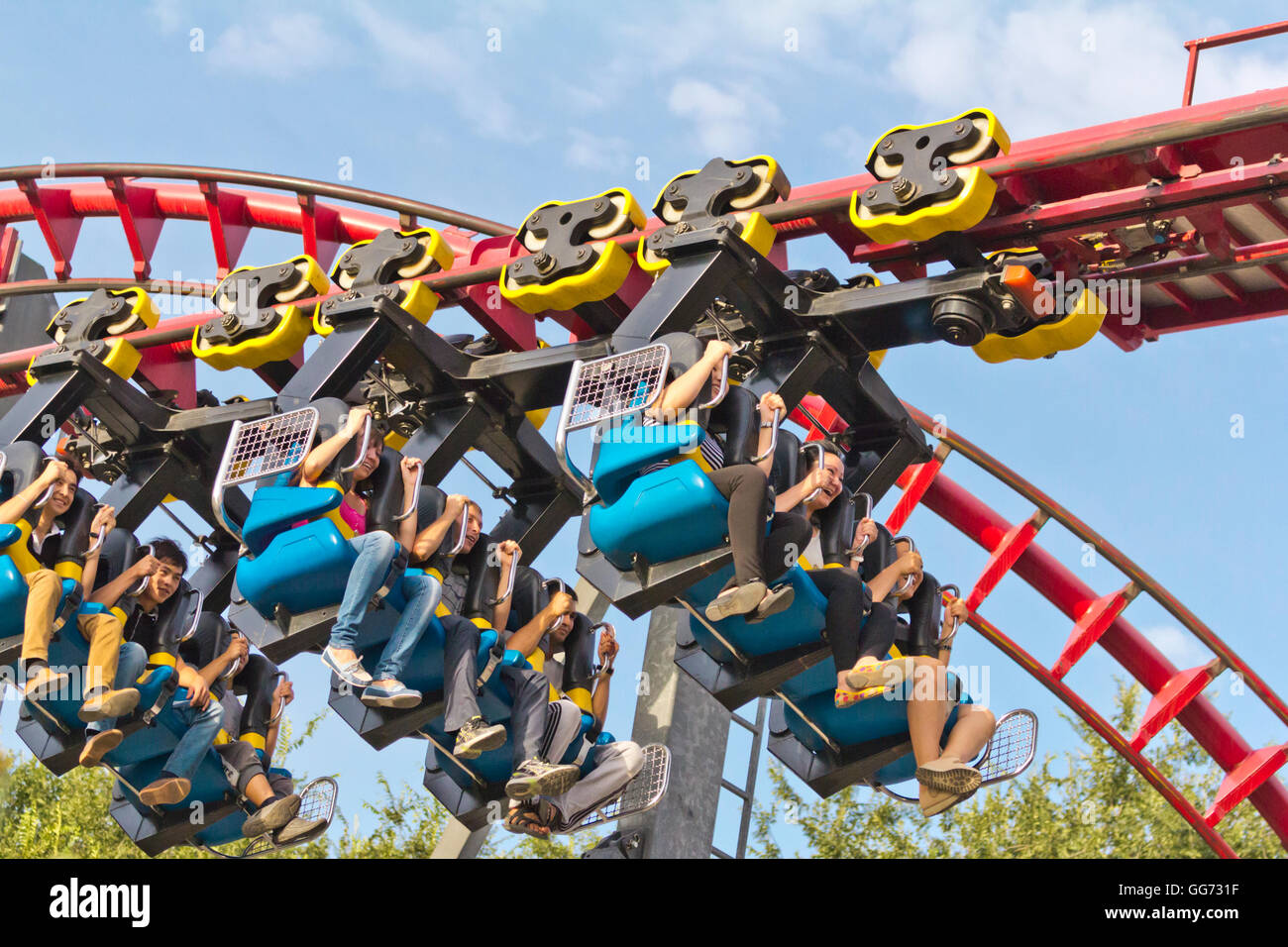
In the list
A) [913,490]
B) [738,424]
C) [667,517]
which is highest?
[913,490]

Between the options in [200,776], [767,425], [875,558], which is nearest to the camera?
[767,425]

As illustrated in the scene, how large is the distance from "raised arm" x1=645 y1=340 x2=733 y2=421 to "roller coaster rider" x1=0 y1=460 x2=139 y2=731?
251 centimetres

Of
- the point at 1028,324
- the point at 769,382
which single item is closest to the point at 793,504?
the point at 769,382

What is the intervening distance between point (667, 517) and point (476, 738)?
1222mm

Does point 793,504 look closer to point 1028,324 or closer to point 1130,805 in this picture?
point 1028,324

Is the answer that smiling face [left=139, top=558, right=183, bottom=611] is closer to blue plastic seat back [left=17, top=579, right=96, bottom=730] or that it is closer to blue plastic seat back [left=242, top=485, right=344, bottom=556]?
blue plastic seat back [left=17, top=579, right=96, bottom=730]

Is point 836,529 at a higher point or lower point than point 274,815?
higher

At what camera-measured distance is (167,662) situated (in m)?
7.92

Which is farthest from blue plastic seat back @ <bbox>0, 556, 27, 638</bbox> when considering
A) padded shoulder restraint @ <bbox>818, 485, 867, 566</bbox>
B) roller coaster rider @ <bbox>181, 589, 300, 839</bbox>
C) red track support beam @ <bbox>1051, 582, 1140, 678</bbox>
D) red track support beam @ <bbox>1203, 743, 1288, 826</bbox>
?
red track support beam @ <bbox>1203, 743, 1288, 826</bbox>

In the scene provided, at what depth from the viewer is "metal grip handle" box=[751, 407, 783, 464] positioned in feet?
21.7

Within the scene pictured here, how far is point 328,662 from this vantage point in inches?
276

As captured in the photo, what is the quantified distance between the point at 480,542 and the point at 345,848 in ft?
39.2

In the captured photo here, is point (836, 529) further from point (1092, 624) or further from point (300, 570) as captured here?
point (1092, 624)

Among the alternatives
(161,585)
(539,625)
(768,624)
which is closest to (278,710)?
(161,585)
